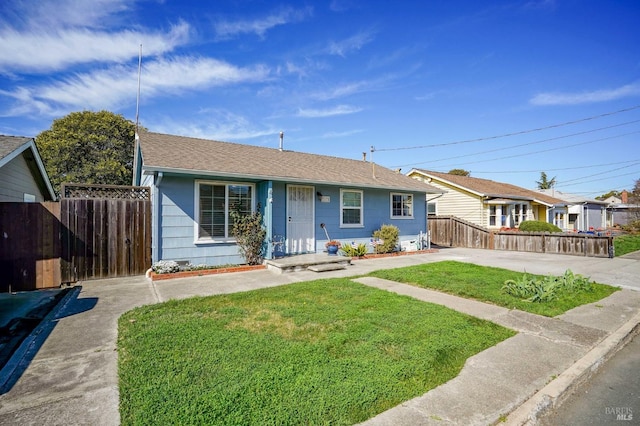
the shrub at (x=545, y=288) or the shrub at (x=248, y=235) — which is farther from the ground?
the shrub at (x=248, y=235)

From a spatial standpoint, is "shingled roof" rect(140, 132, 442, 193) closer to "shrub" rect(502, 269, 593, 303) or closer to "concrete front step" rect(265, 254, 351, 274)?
"concrete front step" rect(265, 254, 351, 274)

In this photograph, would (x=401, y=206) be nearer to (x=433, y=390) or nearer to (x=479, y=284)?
(x=479, y=284)

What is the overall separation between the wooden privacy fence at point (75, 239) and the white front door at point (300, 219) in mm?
4218

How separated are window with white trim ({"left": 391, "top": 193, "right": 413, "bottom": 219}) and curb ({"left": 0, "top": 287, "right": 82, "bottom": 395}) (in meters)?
11.4

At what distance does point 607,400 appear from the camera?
289 cm

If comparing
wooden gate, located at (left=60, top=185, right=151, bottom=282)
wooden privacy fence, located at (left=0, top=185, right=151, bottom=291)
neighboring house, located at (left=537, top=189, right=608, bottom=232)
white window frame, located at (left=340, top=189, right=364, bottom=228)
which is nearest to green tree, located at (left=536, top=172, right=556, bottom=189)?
neighboring house, located at (left=537, top=189, right=608, bottom=232)

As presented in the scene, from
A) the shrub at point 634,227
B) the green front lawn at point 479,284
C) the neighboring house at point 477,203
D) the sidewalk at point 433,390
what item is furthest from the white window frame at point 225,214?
the shrub at point 634,227

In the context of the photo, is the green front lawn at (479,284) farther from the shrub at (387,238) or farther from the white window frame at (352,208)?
the white window frame at (352,208)

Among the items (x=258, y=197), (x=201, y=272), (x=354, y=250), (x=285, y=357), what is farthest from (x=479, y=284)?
(x=201, y=272)

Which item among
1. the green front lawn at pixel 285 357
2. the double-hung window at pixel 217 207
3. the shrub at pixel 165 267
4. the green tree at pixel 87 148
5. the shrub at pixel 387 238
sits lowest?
the green front lawn at pixel 285 357

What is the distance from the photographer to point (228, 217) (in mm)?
9164

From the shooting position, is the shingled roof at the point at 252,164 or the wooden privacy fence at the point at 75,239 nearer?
the wooden privacy fence at the point at 75,239

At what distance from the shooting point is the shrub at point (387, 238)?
12.1m

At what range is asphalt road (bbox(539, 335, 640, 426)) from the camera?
2582 mm
